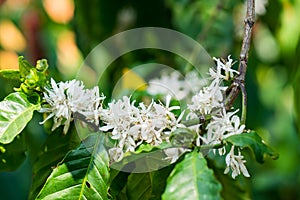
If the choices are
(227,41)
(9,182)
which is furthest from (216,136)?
(9,182)

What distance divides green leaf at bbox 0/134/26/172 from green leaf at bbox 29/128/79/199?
1.1 inches

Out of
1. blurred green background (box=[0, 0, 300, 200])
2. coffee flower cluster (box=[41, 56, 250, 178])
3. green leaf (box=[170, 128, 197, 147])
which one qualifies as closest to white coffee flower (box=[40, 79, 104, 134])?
coffee flower cluster (box=[41, 56, 250, 178])

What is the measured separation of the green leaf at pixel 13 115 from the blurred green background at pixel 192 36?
0.26m

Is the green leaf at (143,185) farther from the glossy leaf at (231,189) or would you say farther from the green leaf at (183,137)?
the glossy leaf at (231,189)

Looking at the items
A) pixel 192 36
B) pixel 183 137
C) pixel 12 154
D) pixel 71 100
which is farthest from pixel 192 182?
pixel 192 36

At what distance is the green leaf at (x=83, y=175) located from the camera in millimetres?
741

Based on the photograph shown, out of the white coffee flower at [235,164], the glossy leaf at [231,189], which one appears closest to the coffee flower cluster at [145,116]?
the white coffee flower at [235,164]

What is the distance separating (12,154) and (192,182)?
0.34m

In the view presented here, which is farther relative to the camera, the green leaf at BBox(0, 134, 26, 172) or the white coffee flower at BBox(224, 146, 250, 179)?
the green leaf at BBox(0, 134, 26, 172)

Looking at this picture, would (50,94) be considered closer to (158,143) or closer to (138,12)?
(158,143)

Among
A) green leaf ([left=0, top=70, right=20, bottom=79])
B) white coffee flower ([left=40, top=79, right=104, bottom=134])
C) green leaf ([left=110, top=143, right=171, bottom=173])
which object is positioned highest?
green leaf ([left=0, top=70, right=20, bottom=79])

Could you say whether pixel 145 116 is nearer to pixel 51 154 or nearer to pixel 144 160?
pixel 144 160

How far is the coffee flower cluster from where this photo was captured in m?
0.74

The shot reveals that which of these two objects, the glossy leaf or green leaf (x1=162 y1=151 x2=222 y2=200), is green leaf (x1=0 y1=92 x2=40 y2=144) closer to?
green leaf (x1=162 y1=151 x2=222 y2=200)
